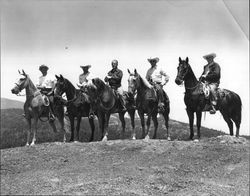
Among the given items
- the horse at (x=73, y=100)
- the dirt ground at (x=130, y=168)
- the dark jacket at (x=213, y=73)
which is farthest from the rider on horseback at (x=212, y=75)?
the horse at (x=73, y=100)

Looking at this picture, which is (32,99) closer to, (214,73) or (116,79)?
(116,79)

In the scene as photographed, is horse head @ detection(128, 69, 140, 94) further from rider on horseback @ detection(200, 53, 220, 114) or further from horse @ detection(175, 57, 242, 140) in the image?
rider on horseback @ detection(200, 53, 220, 114)

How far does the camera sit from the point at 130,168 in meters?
20.5

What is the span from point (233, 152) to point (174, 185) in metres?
4.84

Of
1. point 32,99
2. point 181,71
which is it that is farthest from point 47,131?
point 181,71

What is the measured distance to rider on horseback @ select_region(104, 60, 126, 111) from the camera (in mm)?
25016

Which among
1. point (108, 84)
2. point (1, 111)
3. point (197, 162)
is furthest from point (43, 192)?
point (1, 111)

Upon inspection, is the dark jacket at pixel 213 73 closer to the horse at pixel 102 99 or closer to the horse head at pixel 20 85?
the horse at pixel 102 99

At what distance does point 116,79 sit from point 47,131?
515 inches

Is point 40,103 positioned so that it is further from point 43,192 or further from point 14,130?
point 14,130

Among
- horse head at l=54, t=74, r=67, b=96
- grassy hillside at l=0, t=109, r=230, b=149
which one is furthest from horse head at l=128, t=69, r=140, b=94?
grassy hillside at l=0, t=109, r=230, b=149

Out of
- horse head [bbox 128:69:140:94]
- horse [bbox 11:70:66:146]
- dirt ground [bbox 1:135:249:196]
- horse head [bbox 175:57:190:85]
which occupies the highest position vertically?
horse head [bbox 175:57:190:85]

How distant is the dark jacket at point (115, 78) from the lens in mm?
25047

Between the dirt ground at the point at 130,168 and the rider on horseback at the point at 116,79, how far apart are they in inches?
110
